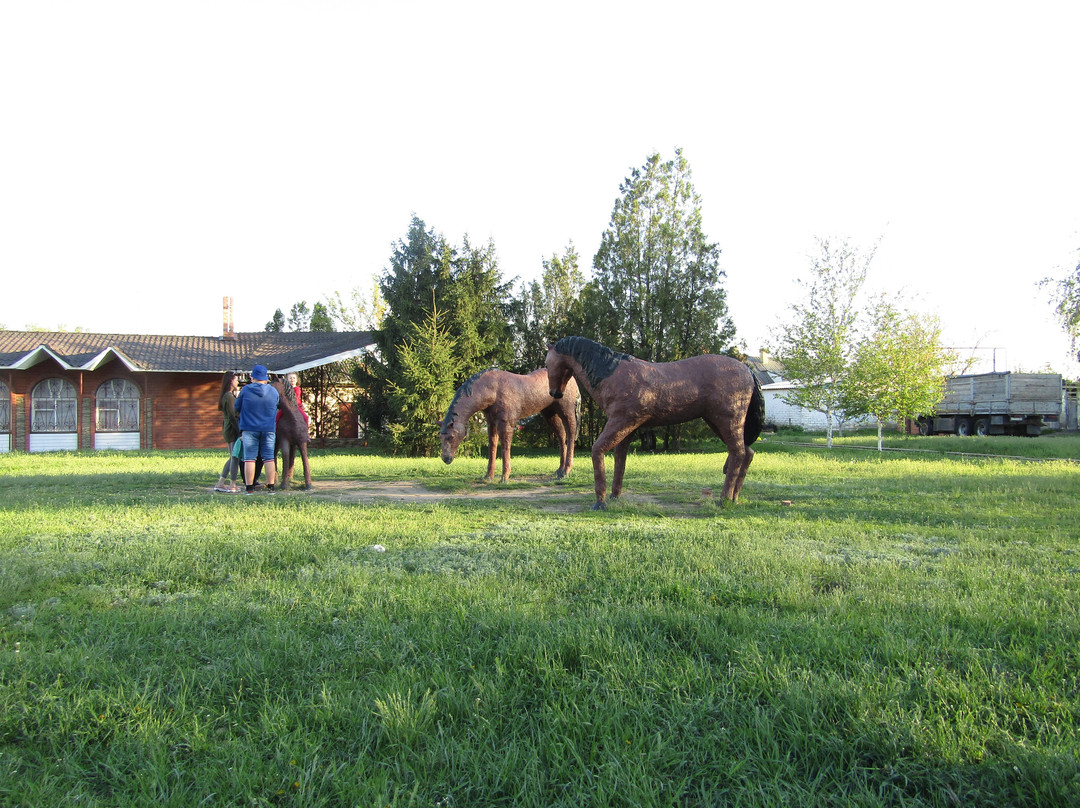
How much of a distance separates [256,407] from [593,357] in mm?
5044

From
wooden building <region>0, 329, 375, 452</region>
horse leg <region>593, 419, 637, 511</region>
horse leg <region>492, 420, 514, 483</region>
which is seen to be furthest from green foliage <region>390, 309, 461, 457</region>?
horse leg <region>593, 419, 637, 511</region>

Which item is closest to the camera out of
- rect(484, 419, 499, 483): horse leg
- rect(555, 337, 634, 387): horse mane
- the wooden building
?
rect(555, 337, 634, 387): horse mane

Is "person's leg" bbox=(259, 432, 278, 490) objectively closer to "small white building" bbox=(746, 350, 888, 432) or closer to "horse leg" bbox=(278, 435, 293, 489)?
"horse leg" bbox=(278, 435, 293, 489)

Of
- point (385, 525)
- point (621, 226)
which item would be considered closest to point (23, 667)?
point (385, 525)

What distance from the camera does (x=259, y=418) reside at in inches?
360

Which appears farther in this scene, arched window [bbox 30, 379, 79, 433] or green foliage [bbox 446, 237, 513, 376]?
arched window [bbox 30, 379, 79, 433]

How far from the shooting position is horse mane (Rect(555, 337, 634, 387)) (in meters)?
8.33

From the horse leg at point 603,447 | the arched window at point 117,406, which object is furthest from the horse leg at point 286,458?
the arched window at point 117,406

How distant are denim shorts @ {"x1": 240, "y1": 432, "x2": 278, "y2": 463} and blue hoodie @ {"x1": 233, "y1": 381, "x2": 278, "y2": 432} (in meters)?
0.12

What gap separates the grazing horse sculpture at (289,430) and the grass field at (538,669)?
4.31 meters

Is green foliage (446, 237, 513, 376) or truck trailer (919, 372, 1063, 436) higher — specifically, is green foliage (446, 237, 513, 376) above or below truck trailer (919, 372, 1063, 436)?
above

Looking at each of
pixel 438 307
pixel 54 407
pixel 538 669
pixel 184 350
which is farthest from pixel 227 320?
pixel 538 669

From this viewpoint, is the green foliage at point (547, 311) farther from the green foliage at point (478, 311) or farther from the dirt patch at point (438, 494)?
the dirt patch at point (438, 494)

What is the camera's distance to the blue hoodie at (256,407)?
9094 millimetres
